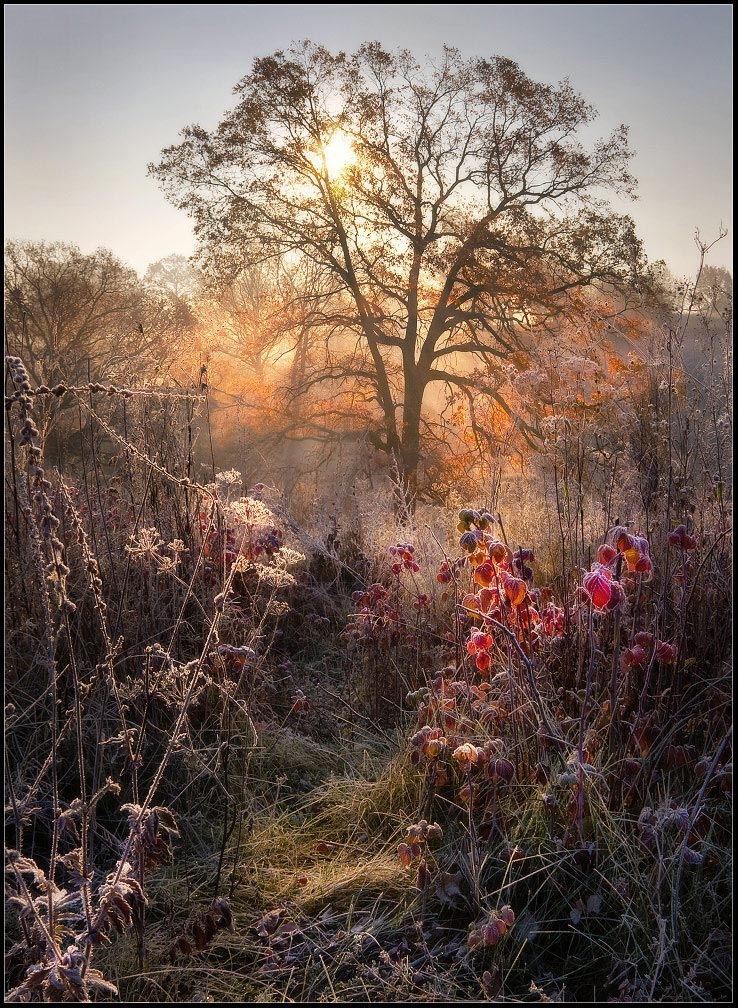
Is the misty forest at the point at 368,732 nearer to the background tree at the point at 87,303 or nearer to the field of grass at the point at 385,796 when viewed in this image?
the field of grass at the point at 385,796

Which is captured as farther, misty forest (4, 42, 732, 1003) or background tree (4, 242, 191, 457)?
background tree (4, 242, 191, 457)

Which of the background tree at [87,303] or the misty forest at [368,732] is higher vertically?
the background tree at [87,303]

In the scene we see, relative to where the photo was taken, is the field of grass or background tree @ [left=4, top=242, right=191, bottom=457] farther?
background tree @ [left=4, top=242, right=191, bottom=457]

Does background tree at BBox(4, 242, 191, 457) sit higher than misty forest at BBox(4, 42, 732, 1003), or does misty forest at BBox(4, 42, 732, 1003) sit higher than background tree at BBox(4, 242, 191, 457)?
background tree at BBox(4, 242, 191, 457)

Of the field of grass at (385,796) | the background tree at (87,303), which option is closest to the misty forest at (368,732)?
the field of grass at (385,796)

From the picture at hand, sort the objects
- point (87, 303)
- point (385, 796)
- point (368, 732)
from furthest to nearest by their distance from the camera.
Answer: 1. point (87, 303)
2. point (368, 732)
3. point (385, 796)

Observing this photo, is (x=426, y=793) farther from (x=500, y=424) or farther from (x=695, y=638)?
(x=500, y=424)

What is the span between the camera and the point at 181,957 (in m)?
1.87

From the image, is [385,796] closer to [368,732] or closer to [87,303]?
[368,732]

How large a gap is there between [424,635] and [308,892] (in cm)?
160

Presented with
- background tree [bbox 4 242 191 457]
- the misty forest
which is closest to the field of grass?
the misty forest

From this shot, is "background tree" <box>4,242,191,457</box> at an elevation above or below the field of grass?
above

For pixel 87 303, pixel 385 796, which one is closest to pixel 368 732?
pixel 385 796

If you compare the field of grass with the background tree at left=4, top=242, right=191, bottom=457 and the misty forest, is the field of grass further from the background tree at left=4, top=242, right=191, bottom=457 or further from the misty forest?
Answer: the background tree at left=4, top=242, right=191, bottom=457
